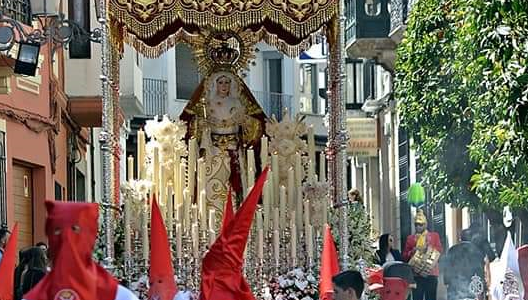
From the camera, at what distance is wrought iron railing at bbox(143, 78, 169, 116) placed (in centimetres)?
3859

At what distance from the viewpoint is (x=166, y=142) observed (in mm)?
15438

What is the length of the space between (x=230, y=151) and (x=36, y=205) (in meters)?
7.88

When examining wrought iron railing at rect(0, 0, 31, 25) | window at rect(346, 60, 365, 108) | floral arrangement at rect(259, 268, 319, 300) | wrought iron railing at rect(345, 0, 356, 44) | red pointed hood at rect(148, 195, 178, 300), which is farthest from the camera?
window at rect(346, 60, 365, 108)

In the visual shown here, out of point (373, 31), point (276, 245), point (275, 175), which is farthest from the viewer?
point (373, 31)

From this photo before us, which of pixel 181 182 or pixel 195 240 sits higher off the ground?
pixel 181 182

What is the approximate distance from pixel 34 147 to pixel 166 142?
8.06 meters

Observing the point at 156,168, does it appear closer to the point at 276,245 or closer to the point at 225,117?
the point at 225,117

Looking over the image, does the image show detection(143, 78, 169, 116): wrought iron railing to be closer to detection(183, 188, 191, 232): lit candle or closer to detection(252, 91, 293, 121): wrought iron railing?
detection(252, 91, 293, 121): wrought iron railing

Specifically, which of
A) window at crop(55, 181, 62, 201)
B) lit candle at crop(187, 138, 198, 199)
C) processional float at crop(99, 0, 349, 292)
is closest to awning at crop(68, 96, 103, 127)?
window at crop(55, 181, 62, 201)

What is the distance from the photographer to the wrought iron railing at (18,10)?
65.6 feet

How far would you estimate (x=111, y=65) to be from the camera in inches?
603

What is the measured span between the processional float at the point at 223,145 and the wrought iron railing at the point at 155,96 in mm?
22246

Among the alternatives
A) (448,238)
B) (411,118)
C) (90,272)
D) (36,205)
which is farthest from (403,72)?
(90,272)

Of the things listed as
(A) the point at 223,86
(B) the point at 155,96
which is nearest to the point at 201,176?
(A) the point at 223,86
